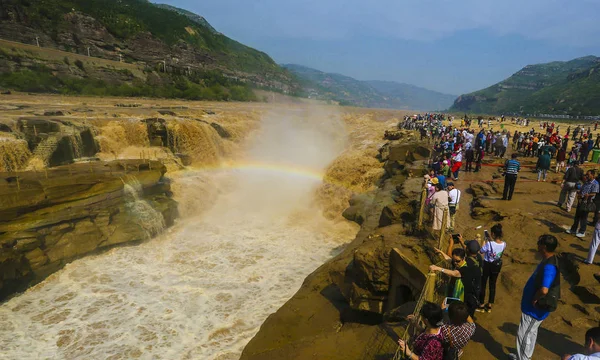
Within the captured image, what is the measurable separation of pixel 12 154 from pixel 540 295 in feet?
64.0

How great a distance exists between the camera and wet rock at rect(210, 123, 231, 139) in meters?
26.8

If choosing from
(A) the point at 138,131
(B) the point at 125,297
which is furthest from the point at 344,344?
(A) the point at 138,131

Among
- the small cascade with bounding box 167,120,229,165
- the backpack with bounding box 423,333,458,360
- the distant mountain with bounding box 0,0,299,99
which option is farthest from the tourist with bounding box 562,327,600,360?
the distant mountain with bounding box 0,0,299,99

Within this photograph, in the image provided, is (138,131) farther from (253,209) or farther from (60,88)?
(60,88)

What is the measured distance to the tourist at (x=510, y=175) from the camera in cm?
1049

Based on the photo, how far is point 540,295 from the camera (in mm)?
4012

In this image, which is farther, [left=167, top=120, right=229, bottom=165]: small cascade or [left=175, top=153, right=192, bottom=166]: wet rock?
[left=167, top=120, right=229, bottom=165]: small cascade

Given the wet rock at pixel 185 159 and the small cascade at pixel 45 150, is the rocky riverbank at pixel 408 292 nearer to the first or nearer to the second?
the wet rock at pixel 185 159

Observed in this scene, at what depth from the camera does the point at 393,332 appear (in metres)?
5.51

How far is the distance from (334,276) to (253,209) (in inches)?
456

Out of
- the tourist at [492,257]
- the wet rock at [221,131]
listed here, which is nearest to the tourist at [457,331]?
the tourist at [492,257]

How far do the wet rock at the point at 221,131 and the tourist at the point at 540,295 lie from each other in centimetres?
2500

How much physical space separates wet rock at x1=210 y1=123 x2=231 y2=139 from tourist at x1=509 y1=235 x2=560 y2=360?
25.0m

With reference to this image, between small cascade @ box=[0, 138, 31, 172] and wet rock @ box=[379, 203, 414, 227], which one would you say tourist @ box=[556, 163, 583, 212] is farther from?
small cascade @ box=[0, 138, 31, 172]
